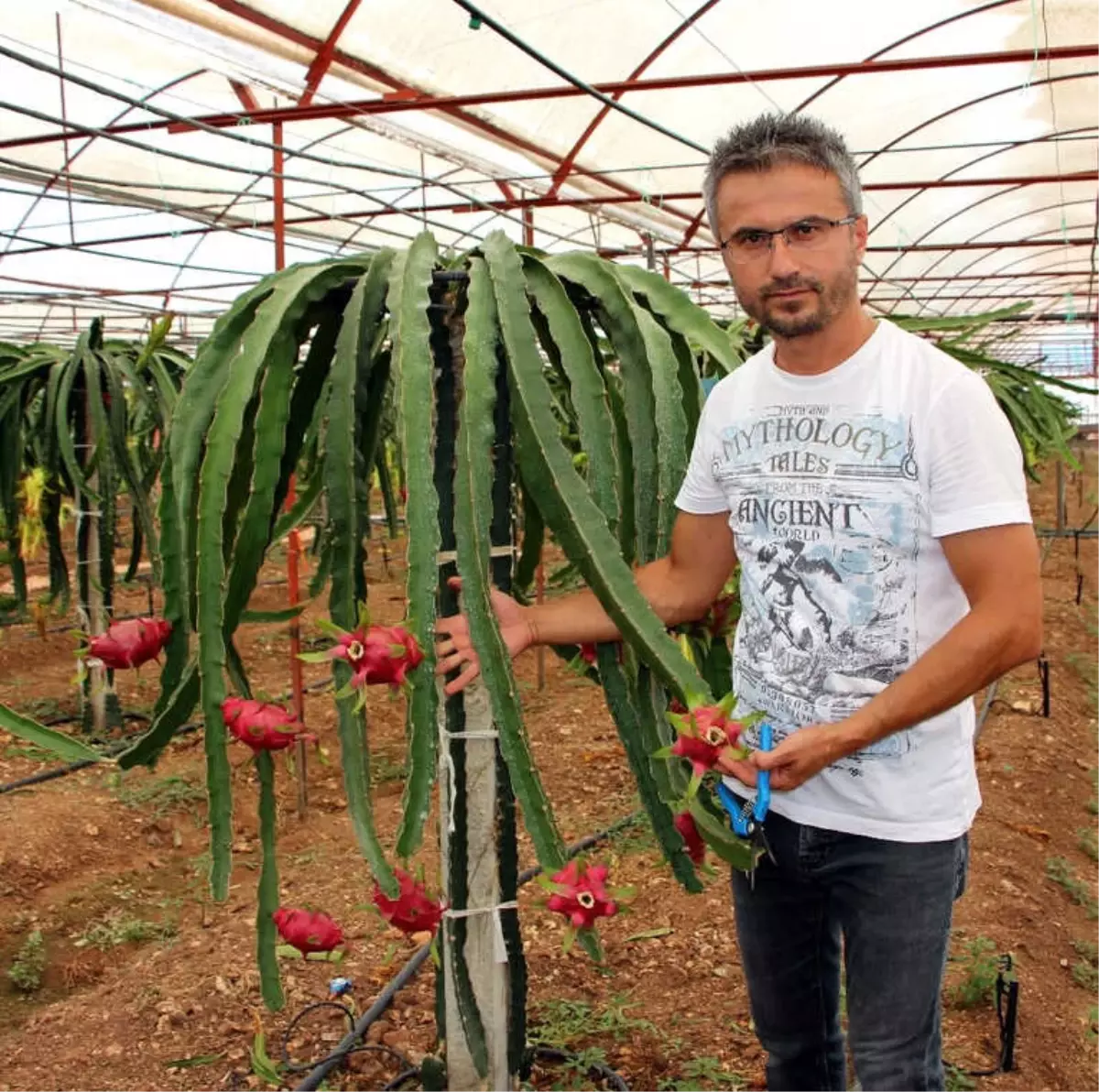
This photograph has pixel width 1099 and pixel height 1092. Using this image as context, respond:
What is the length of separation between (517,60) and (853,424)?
4.50 metres

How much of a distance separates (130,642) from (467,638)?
434 mm

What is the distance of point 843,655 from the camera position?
4.34 ft

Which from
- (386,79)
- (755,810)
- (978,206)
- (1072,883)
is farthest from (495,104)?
(978,206)

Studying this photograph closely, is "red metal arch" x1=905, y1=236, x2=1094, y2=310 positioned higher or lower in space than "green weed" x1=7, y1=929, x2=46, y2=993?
higher

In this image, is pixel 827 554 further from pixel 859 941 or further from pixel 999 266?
pixel 999 266

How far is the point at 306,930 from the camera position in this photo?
160 centimetres

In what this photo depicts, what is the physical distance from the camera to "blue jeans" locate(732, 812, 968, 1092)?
4.35ft

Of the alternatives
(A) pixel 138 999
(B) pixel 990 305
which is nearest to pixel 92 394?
(A) pixel 138 999

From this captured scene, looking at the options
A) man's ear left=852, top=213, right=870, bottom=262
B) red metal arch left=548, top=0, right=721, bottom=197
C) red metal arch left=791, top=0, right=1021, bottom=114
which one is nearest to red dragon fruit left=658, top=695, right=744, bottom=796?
man's ear left=852, top=213, right=870, bottom=262

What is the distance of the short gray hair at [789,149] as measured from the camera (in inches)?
51.1

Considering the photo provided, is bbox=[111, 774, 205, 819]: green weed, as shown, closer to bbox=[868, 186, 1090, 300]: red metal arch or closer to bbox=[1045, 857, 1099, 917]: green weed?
bbox=[1045, 857, 1099, 917]: green weed

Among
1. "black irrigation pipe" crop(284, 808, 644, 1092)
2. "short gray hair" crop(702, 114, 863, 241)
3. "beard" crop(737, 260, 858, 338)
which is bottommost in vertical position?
"black irrigation pipe" crop(284, 808, 644, 1092)

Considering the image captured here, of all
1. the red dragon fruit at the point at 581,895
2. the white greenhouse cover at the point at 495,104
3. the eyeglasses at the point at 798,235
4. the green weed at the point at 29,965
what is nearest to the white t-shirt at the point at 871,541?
the eyeglasses at the point at 798,235

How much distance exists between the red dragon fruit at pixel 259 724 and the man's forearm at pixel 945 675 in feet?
2.15
